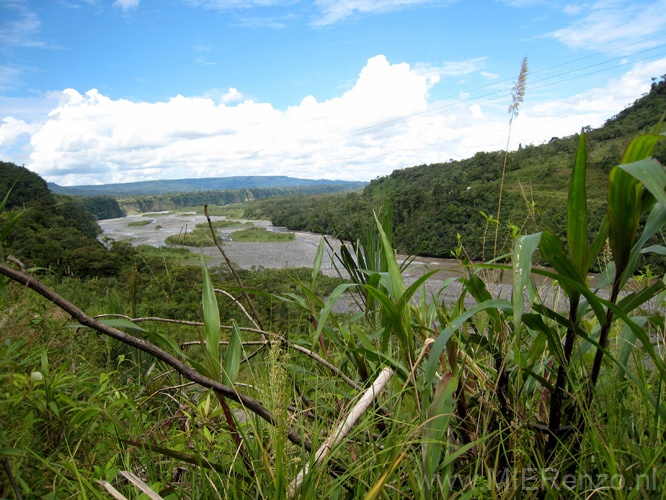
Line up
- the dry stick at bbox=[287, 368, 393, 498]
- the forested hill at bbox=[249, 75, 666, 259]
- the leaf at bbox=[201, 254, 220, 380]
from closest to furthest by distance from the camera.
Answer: the dry stick at bbox=[287, 368, 393, 498] → the leaf at bbox=[201, 254, 220, 380] → the forested hill at bbox=[249, 75, 666, 259]

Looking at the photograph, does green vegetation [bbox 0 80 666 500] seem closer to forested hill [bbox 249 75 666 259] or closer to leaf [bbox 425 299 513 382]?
leaf [bbox 425 299 513 382]

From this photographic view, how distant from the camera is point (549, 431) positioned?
730 millimetres

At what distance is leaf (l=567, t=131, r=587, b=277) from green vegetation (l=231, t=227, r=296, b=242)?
4020cm

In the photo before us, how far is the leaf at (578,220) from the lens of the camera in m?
0.66

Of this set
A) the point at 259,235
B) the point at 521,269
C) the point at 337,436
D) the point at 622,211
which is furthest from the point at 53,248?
the point at 259,235

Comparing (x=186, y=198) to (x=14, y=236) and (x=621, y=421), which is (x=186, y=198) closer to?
(x=14, y=236)

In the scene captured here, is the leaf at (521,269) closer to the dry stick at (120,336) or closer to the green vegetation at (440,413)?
the green vegetation at (440,413)

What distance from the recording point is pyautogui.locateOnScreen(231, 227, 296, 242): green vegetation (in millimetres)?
41938

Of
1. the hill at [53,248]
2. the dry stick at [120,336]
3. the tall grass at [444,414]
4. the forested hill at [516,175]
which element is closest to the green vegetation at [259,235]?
the forested hill at [516,175]

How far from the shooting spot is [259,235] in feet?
143

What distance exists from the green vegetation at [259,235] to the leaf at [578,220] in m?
40.2

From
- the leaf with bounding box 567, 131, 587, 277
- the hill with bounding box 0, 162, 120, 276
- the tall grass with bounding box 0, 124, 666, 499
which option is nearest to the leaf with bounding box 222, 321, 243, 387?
the tall grass with bounding box 0, 124, 666, 499

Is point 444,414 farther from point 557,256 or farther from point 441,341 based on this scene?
point 557,256

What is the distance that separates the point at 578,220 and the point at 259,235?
4384 centimetres
